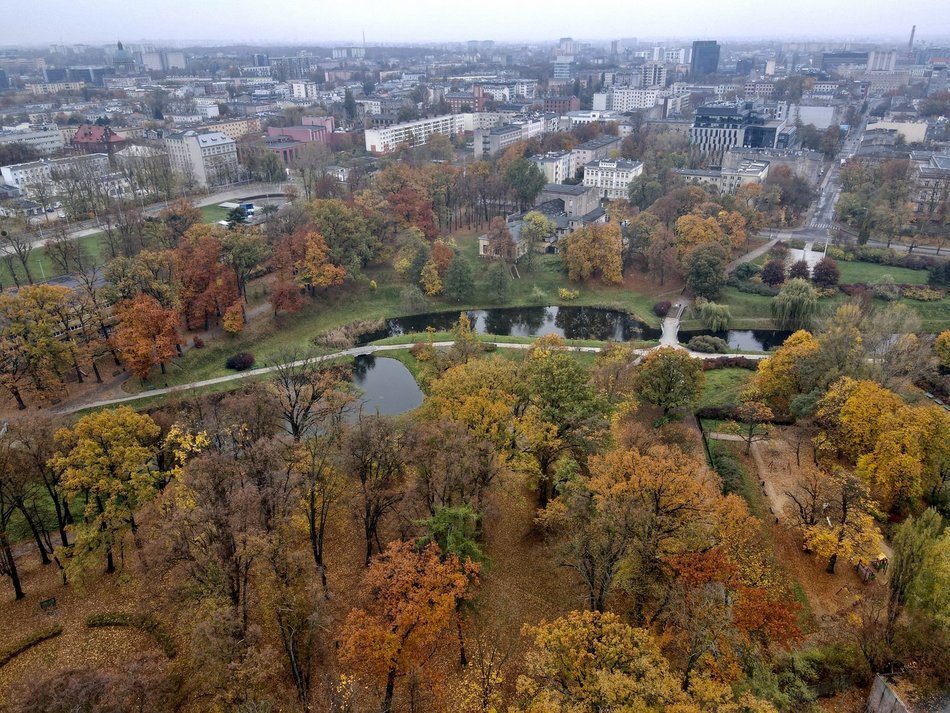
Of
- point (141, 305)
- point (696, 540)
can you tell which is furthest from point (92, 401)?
point (696, 540)

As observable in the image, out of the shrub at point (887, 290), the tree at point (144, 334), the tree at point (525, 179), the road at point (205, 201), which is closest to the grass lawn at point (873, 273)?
the shrub at point (887, 290)

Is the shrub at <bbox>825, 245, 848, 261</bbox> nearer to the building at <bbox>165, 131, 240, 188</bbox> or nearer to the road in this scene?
the road

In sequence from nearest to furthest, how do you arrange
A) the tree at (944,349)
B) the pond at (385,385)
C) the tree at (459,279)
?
the tree at (944,349)
the pond at (385,385)
the tree at (459,279)

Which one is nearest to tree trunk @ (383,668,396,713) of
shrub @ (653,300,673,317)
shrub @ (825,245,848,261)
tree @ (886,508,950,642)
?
tree @ (886,508,950,642)

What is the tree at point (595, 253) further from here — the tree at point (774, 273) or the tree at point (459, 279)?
the tree at point (774, 273)

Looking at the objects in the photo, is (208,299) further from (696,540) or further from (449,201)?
(696,540)

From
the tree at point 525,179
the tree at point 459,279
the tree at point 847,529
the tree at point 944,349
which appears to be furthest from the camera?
the tree at point 525,179
